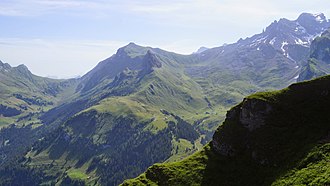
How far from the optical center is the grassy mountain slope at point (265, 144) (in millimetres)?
112562

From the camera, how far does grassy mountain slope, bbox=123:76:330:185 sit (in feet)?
369

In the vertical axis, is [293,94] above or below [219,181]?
above

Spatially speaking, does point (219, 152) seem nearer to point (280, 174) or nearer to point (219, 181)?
point (219, 181)

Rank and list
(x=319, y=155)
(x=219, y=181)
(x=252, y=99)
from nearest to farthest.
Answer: (x=319, y=155)
(x=219, y=181)
(x=252, y=99)

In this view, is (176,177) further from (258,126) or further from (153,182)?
(258,126)

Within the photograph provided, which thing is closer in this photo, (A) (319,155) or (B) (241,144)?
(A) (319,155)

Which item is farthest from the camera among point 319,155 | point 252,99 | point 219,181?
point 252,99

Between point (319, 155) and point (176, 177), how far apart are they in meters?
50.5

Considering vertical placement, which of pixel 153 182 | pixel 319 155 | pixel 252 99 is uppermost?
pixel 252 99

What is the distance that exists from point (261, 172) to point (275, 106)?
25.4 meters

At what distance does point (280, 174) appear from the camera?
11012cm

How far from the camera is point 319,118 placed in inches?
4744

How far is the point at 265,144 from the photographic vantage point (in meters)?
123

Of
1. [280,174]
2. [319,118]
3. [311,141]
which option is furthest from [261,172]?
[319,118]
